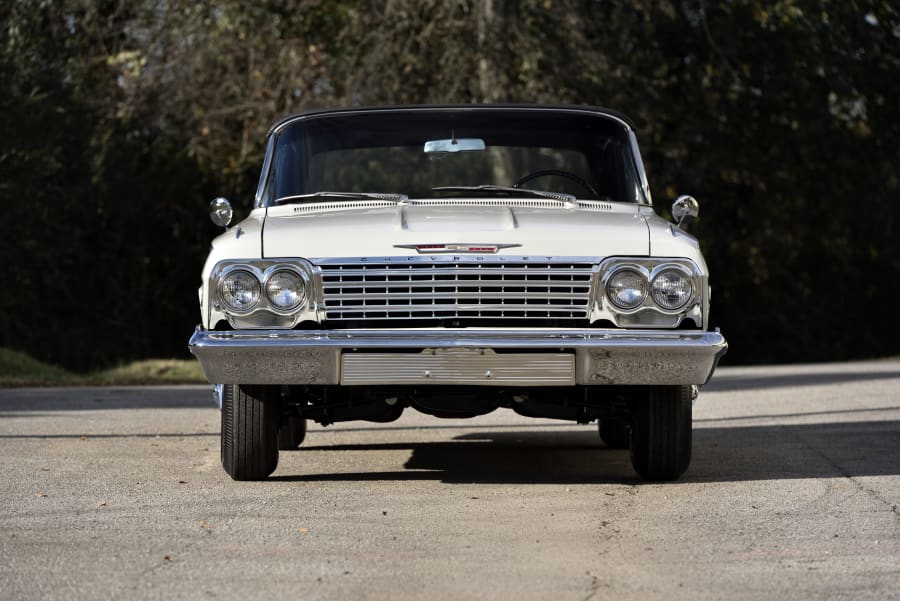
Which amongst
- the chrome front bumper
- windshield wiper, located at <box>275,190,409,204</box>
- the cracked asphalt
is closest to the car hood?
the chrome front bumper

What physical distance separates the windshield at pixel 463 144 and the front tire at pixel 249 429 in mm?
1480

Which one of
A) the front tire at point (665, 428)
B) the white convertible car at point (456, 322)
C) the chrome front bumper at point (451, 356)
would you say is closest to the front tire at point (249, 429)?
the white convertible car at point (456, 322)

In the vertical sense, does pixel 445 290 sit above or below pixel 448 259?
below

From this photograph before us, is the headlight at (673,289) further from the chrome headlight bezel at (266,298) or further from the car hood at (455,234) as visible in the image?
the chrome headlight bezel at (266,298)

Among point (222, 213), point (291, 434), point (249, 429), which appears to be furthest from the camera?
point (291, 434)

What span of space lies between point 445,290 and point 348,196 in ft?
4.43

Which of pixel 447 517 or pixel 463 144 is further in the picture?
pixel 463 144

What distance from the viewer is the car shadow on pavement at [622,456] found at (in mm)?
7941

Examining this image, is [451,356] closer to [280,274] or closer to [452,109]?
[280,274]

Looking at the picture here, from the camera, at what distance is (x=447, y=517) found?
6.47 meters

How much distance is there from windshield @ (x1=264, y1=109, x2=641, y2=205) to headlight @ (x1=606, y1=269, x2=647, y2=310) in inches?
57.7

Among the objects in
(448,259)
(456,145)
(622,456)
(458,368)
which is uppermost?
(456,145)

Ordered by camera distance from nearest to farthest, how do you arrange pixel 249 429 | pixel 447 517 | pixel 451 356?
pixel 447 517, pixel 451 356, pixel 249 429

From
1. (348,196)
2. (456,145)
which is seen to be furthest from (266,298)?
(456,145)
